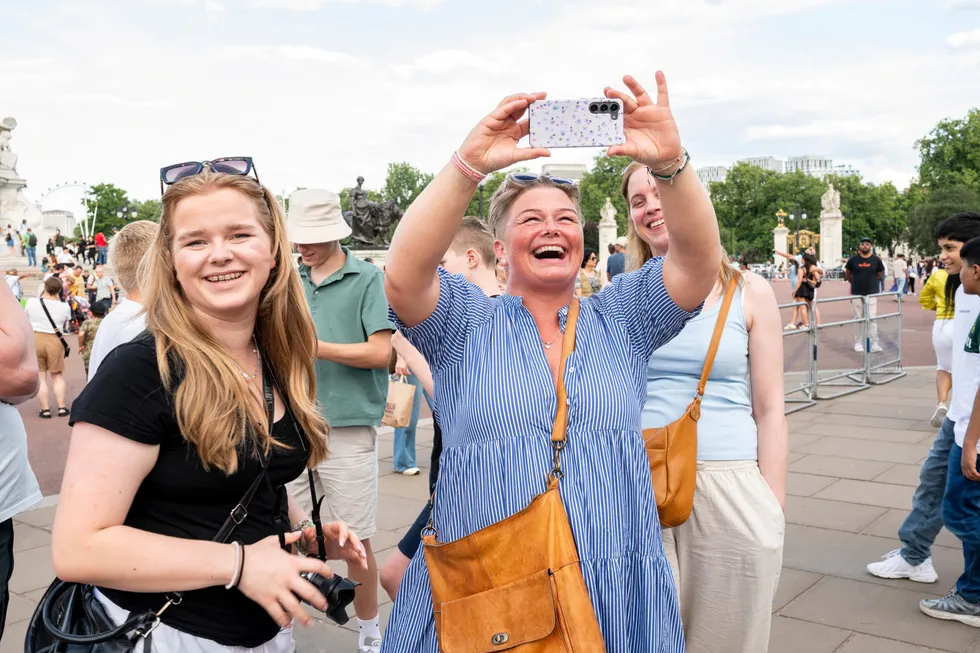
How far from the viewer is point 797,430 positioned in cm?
928

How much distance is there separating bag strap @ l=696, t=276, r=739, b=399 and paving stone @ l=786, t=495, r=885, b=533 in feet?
12.1

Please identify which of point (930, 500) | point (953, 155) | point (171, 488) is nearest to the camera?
point (171, 488)

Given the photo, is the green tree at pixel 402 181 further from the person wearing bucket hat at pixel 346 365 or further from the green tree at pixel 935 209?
the person wearing bucket hat at pixel 346 365

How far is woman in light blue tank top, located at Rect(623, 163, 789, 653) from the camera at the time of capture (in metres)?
2.81

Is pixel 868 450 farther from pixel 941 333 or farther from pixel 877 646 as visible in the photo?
pixel 877 646

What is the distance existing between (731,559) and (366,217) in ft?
93.0

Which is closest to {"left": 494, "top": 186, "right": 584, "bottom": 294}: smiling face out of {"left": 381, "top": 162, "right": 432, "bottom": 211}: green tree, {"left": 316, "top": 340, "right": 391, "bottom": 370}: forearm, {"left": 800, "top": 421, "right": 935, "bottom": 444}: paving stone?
{"left": 316, "top": 340, "right": 391, "bottom": 370}: forearm

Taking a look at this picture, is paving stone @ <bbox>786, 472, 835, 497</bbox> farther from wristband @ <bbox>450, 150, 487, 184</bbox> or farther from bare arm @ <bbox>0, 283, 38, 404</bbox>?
bare arm @ <bbox>0, 283, 38, 404</bbox>

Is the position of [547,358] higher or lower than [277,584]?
higher

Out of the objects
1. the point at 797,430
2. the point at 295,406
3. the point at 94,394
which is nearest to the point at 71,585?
the point at 94,394

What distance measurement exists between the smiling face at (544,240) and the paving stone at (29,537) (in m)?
4.89

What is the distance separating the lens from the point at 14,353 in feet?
8.42

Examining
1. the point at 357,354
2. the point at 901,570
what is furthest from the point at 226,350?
the point at 901,570

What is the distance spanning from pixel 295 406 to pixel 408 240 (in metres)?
0.51
